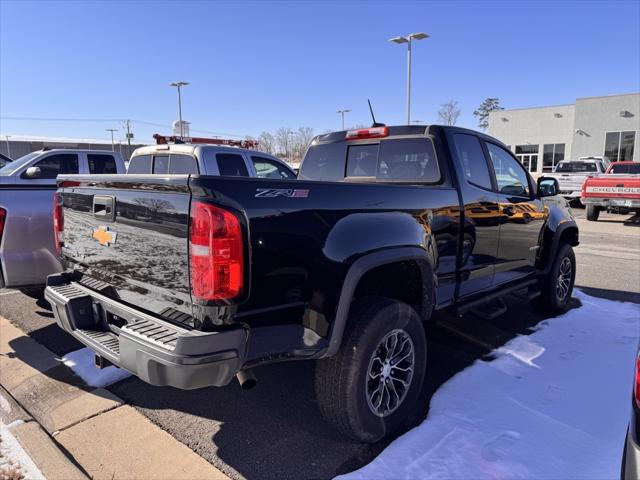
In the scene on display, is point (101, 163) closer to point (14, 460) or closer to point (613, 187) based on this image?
point (14, 460)

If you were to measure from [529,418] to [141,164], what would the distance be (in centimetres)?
673

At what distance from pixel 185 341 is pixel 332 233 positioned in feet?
3.12

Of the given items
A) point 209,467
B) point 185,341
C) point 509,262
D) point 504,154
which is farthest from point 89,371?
point 504,154

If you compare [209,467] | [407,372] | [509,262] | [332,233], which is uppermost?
[332,233]

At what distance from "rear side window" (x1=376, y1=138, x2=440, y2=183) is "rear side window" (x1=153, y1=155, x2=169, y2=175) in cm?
443

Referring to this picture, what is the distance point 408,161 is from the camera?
3871mm

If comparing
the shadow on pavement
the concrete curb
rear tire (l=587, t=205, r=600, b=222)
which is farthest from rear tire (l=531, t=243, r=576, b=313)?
rear tire (l=587, t=205, r=600, b=222)

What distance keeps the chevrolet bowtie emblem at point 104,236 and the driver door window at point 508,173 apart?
328cm

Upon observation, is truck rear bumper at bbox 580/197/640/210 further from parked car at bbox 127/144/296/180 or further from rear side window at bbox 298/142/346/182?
rear side window at bbox 298/142/346/182

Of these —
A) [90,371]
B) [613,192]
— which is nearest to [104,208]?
[90,371]

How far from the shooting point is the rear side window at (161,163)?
7.30 m

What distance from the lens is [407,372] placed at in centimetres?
314

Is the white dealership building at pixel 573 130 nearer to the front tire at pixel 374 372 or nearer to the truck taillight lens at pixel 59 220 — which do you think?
the front tire at pixel 374 372

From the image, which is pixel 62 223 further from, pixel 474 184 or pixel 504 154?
pixel 504 154
